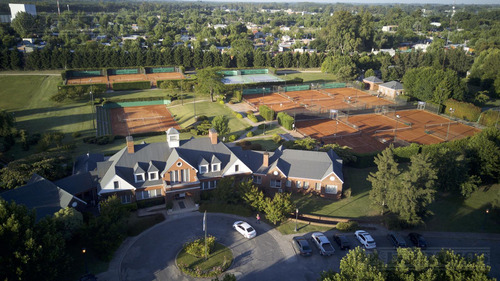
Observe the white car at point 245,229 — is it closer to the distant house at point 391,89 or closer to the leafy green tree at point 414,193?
the leafy green tree at point 414,193

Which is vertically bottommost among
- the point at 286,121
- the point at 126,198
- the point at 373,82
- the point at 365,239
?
the point at 365,239

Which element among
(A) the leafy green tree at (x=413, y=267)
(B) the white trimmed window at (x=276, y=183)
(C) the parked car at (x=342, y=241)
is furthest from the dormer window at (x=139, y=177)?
(A) the leafy green tree at (x=413, y=267)

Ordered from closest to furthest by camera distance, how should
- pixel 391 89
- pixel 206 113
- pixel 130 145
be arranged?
1. pixel 130 145
2. pixel 206 113
3. pixel 391 89

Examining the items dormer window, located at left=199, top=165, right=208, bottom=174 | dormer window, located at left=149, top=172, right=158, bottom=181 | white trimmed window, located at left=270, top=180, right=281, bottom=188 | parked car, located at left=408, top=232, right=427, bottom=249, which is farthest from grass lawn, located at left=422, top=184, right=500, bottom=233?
dormer window, located at left=149, top=172, right=158, bottom=181

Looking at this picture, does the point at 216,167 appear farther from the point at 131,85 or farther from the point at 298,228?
the point at 131,85

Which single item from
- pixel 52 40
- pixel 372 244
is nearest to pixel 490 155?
pixel 372 244

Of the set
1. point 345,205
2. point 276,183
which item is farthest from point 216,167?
point 345,205

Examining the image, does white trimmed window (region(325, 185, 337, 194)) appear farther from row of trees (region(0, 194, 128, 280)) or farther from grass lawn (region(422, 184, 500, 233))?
row of trees (region(0, 194, 128, 280))
